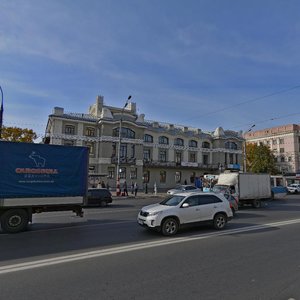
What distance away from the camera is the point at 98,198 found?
23.5 m

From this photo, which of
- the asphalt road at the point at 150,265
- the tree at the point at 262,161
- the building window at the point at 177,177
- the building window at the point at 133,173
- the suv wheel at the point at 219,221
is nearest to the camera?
the asphalt road at the point at 150,265

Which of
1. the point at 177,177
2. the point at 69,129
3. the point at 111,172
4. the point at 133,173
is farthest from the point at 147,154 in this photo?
the point at 69,129

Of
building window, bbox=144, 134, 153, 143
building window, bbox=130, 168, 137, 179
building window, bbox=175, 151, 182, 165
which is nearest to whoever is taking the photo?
building window, bbox=130, 168, 137, 179

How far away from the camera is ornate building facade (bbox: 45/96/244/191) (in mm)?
46812

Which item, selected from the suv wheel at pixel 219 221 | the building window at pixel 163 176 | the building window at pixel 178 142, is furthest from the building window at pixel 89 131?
the suv wheel at pixel 219 221

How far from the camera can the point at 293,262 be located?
23.0 feet

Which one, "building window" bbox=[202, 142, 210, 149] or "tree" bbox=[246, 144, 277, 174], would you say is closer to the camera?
"building window" bbox=[202, 142, 210, 149]

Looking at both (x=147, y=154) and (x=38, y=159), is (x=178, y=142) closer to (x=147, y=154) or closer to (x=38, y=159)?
(x=147, y=154)

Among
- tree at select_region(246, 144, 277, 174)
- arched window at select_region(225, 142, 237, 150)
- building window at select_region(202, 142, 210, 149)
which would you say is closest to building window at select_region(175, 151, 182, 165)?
building window at select_region(202, 142, 210, 149)

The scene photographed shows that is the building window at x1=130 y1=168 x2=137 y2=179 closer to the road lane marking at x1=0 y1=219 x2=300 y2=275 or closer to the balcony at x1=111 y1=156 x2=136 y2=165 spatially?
the balcony at x1=111 y1=156 x2=136 y2=165

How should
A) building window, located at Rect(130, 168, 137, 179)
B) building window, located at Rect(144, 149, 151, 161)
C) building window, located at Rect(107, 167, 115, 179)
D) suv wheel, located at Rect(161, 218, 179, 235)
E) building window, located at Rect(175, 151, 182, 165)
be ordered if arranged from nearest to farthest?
suv wheel, located at Rect(161, 218, 179, 235), building window, located at Rect(107, 167, 115, 179), building window, located at Rect(130, 168, 137, 179), building window, located at Rect(144, 149, 151, 161), building window, located at Rect(175, 151, 182, 165)

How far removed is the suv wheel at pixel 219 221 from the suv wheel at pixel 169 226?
187 cm

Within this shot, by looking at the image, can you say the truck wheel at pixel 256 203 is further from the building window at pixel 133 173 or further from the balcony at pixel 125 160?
the building window at pixel 133 173

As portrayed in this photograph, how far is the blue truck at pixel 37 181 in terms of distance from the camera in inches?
452
